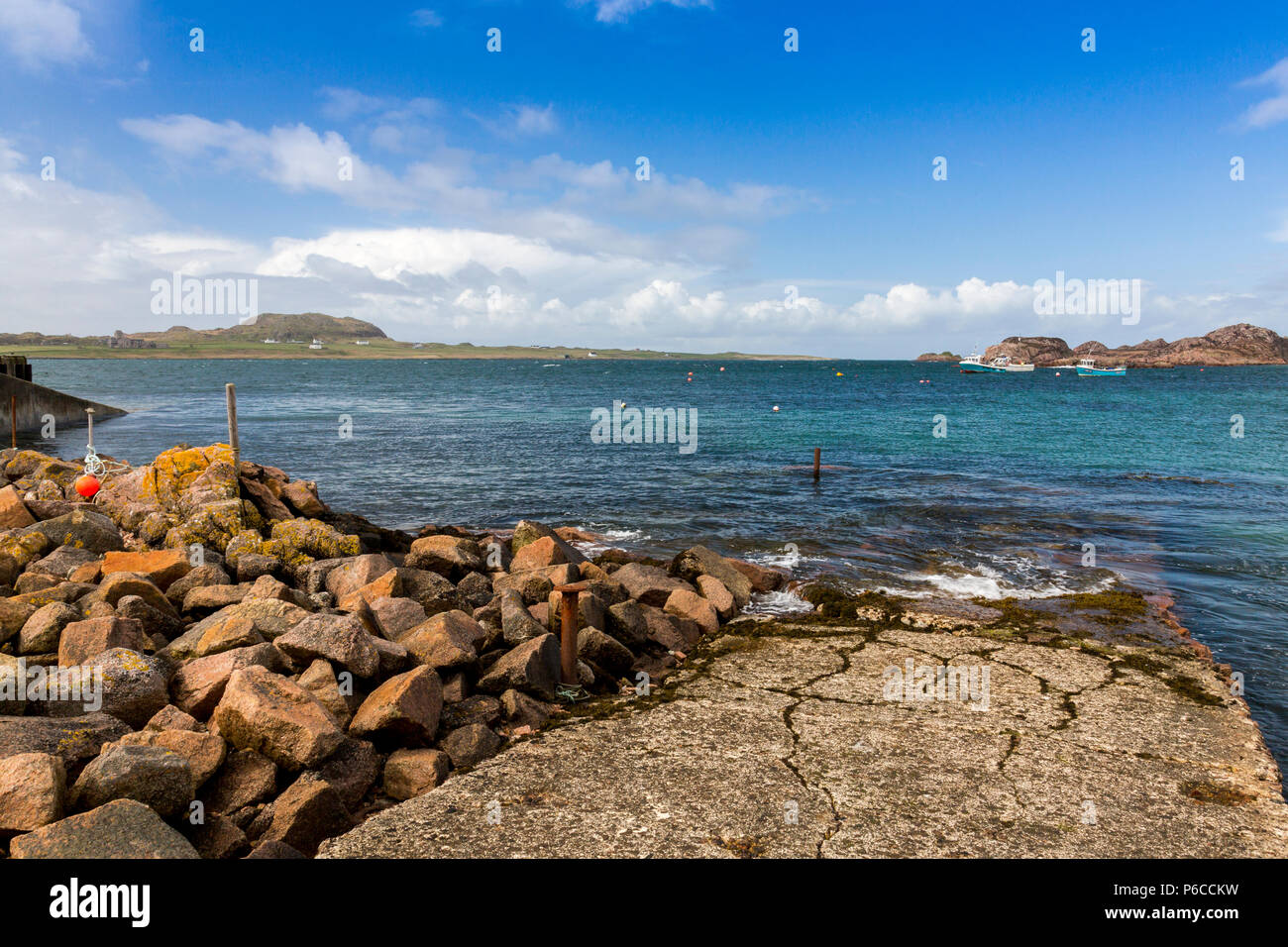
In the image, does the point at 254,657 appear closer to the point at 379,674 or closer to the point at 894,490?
the point at 379,674

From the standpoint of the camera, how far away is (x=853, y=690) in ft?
27.0

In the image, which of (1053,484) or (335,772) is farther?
(1053,484)

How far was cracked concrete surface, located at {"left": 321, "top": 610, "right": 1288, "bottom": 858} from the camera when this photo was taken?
208 inches

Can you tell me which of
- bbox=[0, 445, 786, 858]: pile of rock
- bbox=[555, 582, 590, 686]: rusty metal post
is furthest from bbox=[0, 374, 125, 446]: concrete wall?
bbox=[555, 582, 590, 686]: rusty metal post

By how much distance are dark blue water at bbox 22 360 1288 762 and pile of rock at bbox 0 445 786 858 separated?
5684 mm

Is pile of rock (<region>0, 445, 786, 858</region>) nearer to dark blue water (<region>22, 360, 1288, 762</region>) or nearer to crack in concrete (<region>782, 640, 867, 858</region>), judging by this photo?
crack in concrete (<region>782, 640, 867, 858</region>)

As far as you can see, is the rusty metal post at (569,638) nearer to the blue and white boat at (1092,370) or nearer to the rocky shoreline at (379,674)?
the rocky shoreline at (379,674)

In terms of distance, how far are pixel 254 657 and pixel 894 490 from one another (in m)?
20.6

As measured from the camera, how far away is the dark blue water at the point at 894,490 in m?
14.2

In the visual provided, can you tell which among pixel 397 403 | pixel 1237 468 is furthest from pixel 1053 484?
pixel 397 403

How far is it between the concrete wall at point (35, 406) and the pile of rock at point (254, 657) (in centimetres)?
2768

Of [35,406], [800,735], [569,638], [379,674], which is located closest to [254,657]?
[379,674]

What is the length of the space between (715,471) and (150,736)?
2303 centimetres

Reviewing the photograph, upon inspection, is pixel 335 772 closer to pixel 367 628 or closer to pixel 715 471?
pixel 367 628
